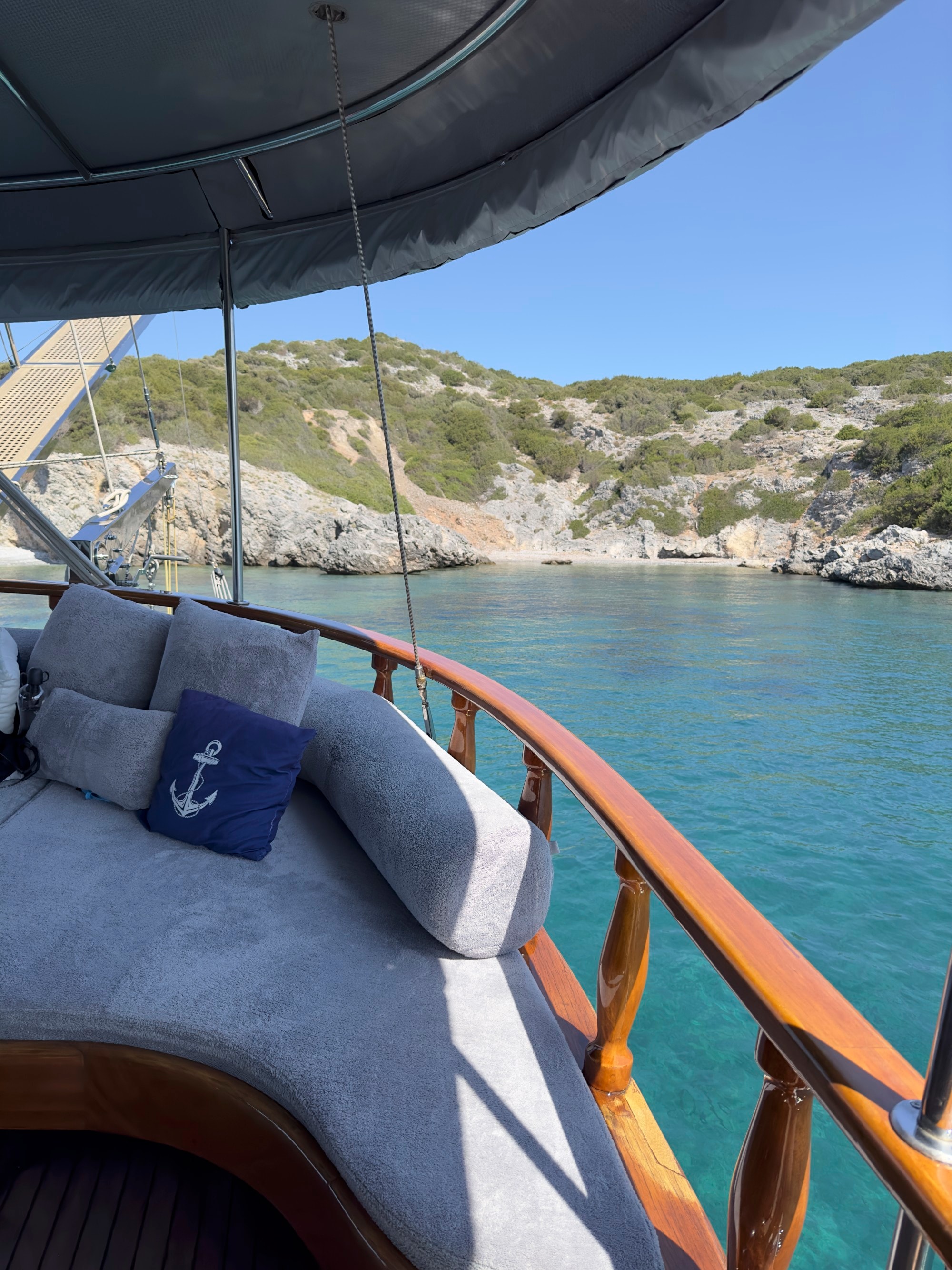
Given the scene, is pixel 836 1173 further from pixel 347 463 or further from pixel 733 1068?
pixel 347 463

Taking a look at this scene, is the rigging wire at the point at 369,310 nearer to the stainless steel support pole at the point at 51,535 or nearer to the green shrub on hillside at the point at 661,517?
the stainless steel support pole at the point at 51,535

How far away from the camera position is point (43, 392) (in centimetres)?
748

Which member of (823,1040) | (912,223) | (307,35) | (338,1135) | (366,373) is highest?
(366,373)

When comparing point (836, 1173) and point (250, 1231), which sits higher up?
point (250, 1231)

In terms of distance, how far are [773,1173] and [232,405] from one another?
2717 mm

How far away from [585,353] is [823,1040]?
141 ft

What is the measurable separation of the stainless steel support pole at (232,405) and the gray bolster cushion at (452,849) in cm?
138

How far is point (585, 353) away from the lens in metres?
40.1

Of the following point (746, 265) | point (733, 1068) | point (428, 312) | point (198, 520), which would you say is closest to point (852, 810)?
point (733, 1068)

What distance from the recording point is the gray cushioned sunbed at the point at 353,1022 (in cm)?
82

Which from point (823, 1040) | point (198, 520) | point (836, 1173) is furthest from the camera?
point (198, 520)

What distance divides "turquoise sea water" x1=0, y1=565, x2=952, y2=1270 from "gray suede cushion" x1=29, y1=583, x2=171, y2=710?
1.87m

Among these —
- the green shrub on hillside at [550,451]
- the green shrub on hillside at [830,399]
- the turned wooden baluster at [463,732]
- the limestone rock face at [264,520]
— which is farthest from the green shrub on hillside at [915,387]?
the turned wooden baluster at [463,732]

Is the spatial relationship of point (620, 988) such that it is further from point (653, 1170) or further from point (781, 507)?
point (781, 507)
